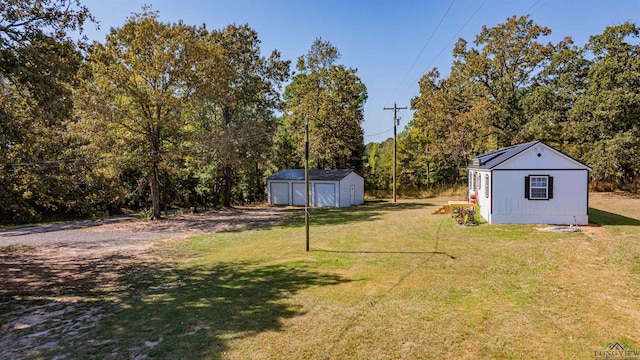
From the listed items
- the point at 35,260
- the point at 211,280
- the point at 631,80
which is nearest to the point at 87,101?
Result: the point at 35,260

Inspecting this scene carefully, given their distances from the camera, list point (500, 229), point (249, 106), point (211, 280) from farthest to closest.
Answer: point (249, 106) < point (500, 229) < point (211, 280)

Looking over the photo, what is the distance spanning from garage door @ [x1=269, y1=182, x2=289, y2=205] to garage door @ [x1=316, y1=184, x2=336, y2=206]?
322 cm

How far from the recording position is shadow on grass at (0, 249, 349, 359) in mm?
5781

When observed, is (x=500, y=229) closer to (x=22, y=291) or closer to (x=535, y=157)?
(x=535, y=157)

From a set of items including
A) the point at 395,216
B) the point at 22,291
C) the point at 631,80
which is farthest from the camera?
the point at 631,80

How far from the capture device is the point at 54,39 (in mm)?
9836

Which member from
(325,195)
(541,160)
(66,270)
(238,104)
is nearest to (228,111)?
(238,104)

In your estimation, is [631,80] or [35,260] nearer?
[35,260]

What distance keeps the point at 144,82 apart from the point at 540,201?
22876mm

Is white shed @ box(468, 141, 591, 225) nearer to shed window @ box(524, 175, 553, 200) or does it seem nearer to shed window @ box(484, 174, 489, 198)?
shed window @ box(524, 175, 553, 200)

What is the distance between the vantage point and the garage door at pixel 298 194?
30.6 meters

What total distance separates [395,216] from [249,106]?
1664cm

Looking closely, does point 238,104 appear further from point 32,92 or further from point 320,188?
point 32,92

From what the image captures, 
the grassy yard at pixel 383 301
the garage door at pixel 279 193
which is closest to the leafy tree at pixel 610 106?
the grassy yard at pixel 383 301
